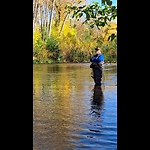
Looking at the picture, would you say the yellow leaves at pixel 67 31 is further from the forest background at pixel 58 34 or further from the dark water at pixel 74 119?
the dark water at pixel 74 119

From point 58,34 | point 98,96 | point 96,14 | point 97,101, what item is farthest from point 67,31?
point 96,14

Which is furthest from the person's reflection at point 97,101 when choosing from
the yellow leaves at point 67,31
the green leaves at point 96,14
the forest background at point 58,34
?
the yellow leaves at point 67,31

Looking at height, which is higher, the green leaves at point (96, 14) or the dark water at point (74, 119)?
the green leaves at point (96, 14)

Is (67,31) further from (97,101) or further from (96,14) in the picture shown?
(96,14)

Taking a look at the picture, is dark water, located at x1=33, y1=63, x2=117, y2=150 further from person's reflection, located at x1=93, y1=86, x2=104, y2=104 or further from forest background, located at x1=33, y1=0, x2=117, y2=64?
forest background, located at x1=33, y1=0, x2=117, y2=64

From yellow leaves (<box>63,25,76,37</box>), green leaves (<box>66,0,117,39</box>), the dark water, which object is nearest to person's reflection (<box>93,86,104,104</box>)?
the dark water

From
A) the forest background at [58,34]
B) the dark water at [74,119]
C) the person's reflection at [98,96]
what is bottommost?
the dark water at [74,119]

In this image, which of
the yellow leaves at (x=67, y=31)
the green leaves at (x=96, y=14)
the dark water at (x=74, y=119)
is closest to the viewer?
the green leaves at (x=96, y=14)

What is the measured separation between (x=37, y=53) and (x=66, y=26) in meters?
1.68

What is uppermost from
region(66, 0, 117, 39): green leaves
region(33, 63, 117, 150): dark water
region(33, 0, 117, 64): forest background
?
region(33, 0, 117, 64): forest background
